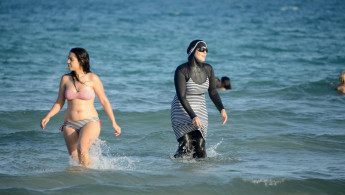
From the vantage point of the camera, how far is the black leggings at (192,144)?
265 inches

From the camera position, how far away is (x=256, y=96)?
13.5m

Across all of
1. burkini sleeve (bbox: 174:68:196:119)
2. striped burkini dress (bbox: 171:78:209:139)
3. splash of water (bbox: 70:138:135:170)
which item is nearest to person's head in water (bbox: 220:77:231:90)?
splash of water (bbox: 70:138:135:170)

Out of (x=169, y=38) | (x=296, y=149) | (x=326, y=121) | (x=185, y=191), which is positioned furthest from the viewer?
(x=169, y=38)

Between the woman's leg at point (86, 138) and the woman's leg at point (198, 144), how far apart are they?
1.51 m

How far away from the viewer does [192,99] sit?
21.9 feet

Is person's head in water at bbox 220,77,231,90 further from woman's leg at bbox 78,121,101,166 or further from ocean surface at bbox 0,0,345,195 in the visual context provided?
woman's leg at bbox 78,121,101,166

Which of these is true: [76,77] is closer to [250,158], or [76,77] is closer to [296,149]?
[250,158]

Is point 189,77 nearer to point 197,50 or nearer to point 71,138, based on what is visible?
point 197,50

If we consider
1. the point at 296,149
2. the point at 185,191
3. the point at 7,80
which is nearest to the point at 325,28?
the point at 7,80

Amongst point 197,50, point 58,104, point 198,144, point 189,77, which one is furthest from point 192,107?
point 58,104

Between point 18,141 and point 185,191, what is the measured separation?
4133 millimetres

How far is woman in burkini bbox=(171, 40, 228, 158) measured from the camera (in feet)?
21.4

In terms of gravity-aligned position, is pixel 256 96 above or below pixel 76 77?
below

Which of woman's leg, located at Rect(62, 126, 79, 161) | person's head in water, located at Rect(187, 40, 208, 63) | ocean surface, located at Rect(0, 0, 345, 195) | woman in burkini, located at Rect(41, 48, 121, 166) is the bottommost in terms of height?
ocean surface, located at Rect(0, 0, 345, 195)
